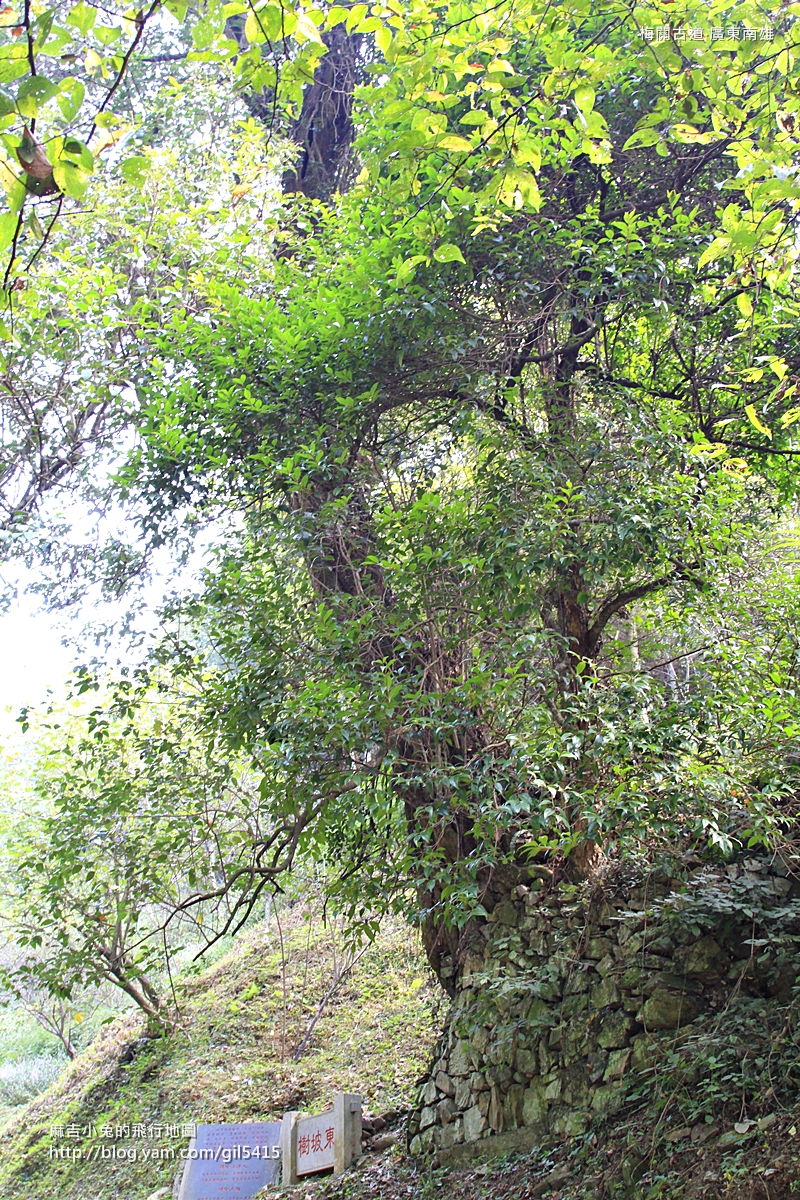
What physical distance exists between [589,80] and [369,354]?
217 cm

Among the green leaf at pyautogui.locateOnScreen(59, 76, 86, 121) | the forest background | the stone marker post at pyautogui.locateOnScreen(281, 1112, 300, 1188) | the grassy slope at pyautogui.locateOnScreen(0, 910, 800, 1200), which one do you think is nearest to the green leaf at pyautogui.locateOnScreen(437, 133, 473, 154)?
the forest background

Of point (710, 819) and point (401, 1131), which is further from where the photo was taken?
point (401, 1131)

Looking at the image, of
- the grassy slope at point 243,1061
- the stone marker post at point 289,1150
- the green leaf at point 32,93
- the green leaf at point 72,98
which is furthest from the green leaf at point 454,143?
the grassy slope at point 243,1061

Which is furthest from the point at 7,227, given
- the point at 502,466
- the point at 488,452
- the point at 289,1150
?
the point at 289,1150

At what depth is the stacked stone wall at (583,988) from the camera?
393cm

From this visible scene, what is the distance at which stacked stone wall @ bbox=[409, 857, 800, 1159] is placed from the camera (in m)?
3.93

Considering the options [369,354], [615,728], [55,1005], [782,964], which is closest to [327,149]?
[369,354]

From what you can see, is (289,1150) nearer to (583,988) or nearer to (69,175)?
(583,988)

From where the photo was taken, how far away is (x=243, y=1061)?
26.9 feet

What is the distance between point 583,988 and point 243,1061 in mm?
5113

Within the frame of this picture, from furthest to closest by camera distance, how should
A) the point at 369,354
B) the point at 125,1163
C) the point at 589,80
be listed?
1. the point at 125,1163
2. the point at 369,354
3. the point at 589,80

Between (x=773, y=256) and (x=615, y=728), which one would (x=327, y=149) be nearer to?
(x=773, y=256)

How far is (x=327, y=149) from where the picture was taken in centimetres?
798

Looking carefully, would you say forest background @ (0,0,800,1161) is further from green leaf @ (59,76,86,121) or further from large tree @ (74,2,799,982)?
green leaf @ (59,76,86,121)
